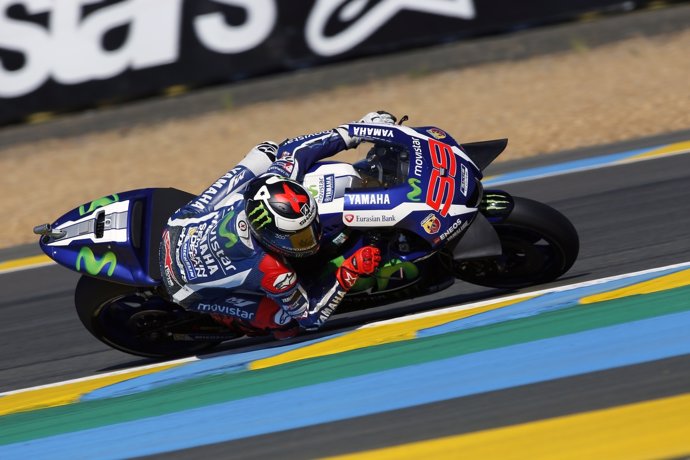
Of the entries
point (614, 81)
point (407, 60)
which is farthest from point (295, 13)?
point (614, 81)

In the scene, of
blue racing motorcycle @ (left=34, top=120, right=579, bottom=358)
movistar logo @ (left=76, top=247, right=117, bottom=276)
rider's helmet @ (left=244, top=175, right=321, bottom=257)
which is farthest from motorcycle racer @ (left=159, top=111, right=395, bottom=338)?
movistar logo @ (left=76, top=247, right=117, bottom=276)

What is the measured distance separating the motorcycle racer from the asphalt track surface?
630 millimetres

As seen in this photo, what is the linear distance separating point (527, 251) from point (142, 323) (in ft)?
7.90

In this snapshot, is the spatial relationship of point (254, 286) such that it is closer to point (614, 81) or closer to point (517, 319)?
point (517, 319)

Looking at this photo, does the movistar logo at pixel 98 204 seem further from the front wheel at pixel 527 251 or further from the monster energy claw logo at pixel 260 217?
the front wheel at pixel 527 251

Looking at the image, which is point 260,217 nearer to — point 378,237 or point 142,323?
point 378,237

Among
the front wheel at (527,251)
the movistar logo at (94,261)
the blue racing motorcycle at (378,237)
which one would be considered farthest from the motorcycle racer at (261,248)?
the front wheel at (527,251)

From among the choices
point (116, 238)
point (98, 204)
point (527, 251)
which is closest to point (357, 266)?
point (527, 251)

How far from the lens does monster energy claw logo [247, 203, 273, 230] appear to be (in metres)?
5.25

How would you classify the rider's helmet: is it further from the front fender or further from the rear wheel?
the rear wheel

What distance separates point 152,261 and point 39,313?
207 cm

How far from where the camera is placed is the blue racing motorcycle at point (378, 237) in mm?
5484

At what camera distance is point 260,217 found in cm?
527

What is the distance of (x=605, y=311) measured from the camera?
5715 mm
